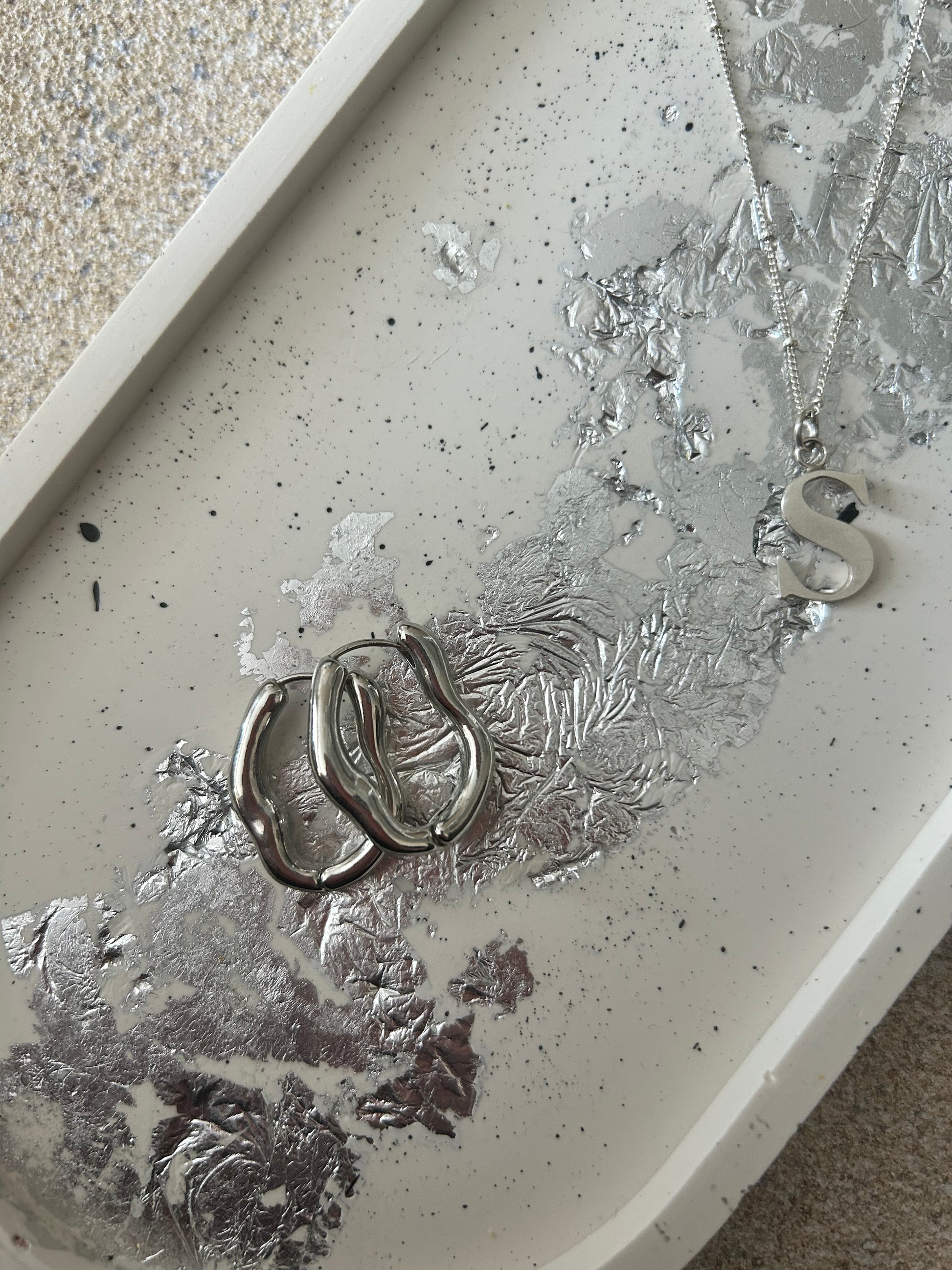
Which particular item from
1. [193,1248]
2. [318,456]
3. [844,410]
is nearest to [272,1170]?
[193,1248]

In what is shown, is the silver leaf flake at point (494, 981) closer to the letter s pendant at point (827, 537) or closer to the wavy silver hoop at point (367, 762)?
the wavy silver hoop at point (367, 762)

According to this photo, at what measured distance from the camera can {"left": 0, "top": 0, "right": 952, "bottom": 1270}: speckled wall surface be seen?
496 millimetres

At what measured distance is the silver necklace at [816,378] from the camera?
16.4 inches

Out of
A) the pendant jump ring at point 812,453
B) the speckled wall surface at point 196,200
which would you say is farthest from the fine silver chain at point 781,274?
the speckled wall surface at point 196,200

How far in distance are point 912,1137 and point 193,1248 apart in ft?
1.51

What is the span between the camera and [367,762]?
1.35 ft

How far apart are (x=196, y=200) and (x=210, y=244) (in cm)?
13

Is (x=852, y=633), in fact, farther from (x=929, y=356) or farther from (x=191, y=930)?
(x=191, y=930)

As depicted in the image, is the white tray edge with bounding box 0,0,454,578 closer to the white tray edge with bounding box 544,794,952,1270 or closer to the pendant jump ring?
the pendant jump ring

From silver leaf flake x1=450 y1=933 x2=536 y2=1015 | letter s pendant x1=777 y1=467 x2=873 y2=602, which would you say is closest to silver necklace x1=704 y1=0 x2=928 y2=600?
letter s pendant x1=777 y1=467 x2=873 y2=602

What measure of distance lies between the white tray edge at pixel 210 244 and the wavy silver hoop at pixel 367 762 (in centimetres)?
17

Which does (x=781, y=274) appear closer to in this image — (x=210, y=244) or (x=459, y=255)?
(x=459, y=255)

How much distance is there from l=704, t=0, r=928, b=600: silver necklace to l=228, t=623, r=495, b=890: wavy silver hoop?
0.65 feet

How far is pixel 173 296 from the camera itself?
0.40 m
